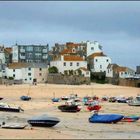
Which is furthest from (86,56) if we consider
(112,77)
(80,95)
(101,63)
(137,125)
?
(137,125)

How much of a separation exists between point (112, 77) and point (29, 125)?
2788 inches

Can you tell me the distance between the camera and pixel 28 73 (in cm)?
10494

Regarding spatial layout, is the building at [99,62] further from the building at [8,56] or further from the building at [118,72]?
the building at [8,56]

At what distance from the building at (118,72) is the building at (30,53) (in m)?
19.7

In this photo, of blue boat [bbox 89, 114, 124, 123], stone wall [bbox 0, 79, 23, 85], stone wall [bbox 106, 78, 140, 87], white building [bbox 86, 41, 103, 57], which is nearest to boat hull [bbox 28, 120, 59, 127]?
blue boat [bbox 89, 114, 124, 123]

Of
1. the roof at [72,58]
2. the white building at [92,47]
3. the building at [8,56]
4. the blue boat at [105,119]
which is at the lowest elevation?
the blue boat at [105,119]

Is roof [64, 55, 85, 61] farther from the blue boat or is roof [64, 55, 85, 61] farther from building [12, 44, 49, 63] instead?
the blue boat

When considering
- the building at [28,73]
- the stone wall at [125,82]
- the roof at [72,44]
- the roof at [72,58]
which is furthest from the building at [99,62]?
the building at [28,73]

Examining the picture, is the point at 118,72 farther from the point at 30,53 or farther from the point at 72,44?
the point at 30,53

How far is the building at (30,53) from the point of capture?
12219 cm

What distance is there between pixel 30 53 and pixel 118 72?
90.2 ft

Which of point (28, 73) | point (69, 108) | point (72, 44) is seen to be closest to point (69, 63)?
point (28, 73)

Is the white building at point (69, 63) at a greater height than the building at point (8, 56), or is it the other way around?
the building at point (8, 56)

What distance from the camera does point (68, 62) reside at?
108 meters
